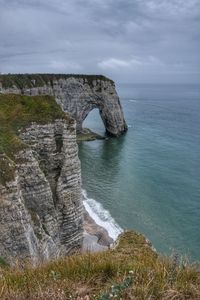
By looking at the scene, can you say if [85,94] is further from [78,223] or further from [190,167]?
[78,223]

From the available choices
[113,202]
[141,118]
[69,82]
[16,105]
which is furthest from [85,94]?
[16,105]

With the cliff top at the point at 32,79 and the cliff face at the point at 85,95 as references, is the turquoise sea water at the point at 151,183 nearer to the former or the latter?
the cliff face at the point at 85,95

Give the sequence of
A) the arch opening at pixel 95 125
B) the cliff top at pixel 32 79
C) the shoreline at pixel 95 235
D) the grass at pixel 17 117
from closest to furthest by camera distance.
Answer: the grass at pixel 17 117 < the shoreline at pixel 95 235 < the cliff top at pixel 32 79 < the arch opening at pixel 95 125

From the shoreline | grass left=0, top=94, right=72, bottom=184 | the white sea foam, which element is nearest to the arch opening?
the white sea foam

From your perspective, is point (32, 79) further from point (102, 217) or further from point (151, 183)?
point (102, 217)

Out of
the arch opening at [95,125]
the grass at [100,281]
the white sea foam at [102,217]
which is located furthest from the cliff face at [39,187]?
the arch opening at [95,125]

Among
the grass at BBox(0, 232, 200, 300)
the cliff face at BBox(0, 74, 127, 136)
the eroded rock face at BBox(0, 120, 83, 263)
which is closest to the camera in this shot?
the grass at BBox(0, 232, 200, 300)

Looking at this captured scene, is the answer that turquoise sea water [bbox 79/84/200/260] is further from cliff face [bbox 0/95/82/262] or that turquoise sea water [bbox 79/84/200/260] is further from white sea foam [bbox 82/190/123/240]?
cliff face [bbox 0/95/82/262]
